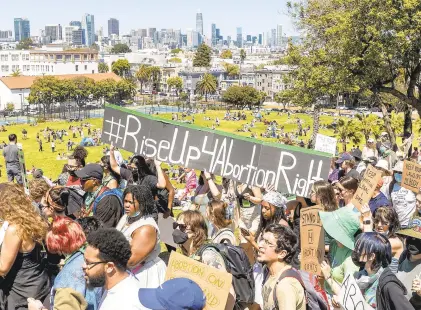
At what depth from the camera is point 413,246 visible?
468 cm

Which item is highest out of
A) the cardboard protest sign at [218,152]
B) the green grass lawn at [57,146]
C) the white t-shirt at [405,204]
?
the cardboard protest sign at [218,152]

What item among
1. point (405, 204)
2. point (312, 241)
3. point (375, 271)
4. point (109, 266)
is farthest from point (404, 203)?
point (109, 266)

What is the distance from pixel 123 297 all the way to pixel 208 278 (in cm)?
85

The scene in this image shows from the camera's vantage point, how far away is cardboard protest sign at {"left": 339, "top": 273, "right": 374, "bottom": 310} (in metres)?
4.06

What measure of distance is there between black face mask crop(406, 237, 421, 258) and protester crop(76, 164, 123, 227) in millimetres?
2801

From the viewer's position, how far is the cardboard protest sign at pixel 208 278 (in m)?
4.04

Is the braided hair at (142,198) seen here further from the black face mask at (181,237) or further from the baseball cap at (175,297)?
the baseball cap at (175,297)

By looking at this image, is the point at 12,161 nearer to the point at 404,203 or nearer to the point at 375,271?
the point at 404,203

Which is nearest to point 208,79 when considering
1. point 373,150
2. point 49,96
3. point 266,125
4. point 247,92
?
point 247,92

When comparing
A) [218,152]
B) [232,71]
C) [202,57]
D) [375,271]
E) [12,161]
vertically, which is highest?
[202,57]

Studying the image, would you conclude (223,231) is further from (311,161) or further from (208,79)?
(208,79)

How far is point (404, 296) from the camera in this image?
4012 mm

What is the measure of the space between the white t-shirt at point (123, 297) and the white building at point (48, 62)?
441ft

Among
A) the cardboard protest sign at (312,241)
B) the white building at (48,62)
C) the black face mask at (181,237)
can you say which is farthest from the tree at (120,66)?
the cardboard protest sign at (312,241)
